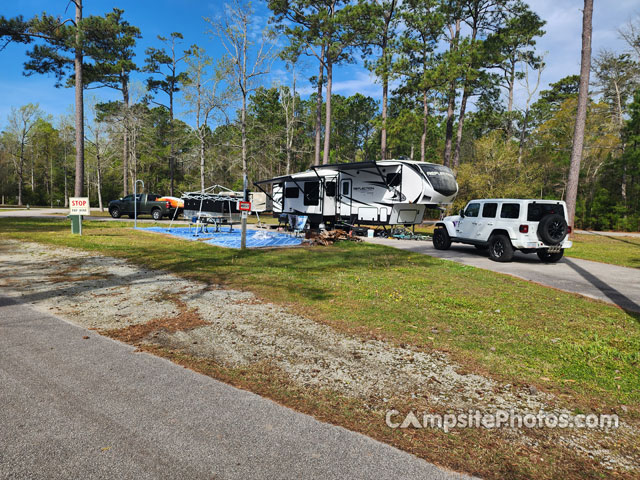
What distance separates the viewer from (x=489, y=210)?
37.7 ft

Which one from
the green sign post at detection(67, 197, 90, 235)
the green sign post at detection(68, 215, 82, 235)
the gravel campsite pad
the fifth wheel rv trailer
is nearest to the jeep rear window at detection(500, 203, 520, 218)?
the fifth wheel rv trailer

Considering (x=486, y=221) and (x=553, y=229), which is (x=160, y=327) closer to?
(x=486, y=221)

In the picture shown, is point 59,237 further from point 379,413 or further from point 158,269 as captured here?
point 379,413

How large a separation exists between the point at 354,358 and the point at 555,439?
188 cm

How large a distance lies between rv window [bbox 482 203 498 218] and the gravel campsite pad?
8288mm

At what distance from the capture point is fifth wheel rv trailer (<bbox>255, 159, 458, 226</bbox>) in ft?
49.5

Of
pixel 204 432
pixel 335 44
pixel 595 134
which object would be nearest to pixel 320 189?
pixel 335 44

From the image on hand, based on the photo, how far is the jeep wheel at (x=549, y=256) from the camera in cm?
1116

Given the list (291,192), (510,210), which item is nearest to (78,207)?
(291,192)

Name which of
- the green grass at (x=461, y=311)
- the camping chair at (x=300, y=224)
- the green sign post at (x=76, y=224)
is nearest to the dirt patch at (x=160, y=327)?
the green grass at (x=461, y=311)

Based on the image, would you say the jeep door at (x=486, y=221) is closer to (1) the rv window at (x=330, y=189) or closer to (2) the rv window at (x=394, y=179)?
(2) the rv window at (x=394, y=179)

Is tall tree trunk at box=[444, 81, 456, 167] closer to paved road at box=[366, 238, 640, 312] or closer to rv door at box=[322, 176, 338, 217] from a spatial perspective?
rv door at box=[322, 176, 338, 217]

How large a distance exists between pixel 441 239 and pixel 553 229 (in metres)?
3.93

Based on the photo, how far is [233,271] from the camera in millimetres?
8625
